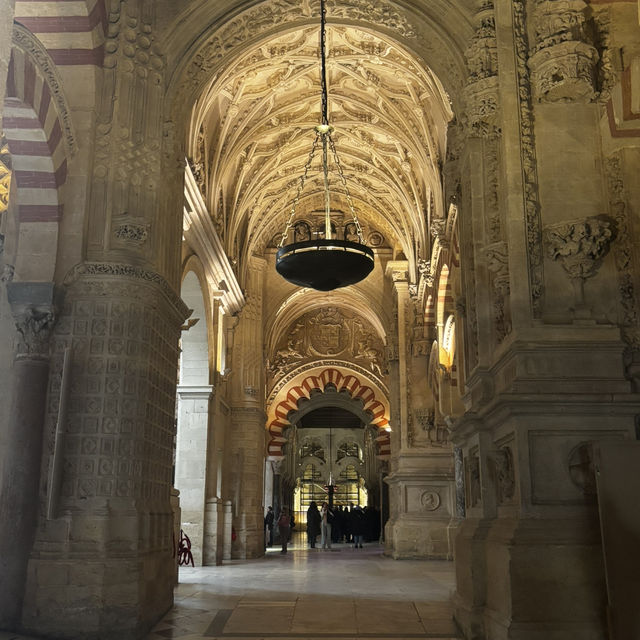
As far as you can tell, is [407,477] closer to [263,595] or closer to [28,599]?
[263,595]

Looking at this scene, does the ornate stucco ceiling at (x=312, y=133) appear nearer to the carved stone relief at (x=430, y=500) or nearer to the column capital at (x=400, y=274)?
the column capital at (x=400, y=274)

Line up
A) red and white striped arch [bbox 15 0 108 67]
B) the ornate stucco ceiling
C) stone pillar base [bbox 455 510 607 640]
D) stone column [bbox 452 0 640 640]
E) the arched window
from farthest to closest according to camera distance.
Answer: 1. the arched window
2. the ornate stucco ceiling
3. red and white striped arch [bbox 15 0 108 67]
4. stone column [bbox 452 0 640 640]
5. stone pillar base [bbox 455 510 607 640]

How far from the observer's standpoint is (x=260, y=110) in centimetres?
1267

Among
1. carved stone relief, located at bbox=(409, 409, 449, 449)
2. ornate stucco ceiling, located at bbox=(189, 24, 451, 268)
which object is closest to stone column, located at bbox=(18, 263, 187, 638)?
ornate stucco ceiling, located at bbox=(189, 24, 451, 268)

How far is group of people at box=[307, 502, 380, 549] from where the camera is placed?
19.3 meters

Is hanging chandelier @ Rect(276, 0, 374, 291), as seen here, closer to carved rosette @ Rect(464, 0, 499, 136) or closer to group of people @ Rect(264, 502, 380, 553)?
carved rosette @ Rect(464, 0, 499, 136)

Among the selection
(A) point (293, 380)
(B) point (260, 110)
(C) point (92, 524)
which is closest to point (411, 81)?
(B) point (260, 110)

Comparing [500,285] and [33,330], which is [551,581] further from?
[33,330]

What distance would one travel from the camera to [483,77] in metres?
6.34

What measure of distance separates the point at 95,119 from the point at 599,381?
5.09 m

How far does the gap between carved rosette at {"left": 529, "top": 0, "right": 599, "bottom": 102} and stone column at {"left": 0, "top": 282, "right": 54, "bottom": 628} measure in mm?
4498

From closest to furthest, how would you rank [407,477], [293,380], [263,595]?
[263,595]
[407,477]
[293,380]

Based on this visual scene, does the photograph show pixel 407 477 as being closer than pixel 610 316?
No

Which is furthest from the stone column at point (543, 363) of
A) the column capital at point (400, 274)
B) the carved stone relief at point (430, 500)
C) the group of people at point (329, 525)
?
the group of people at point (329, 525)
